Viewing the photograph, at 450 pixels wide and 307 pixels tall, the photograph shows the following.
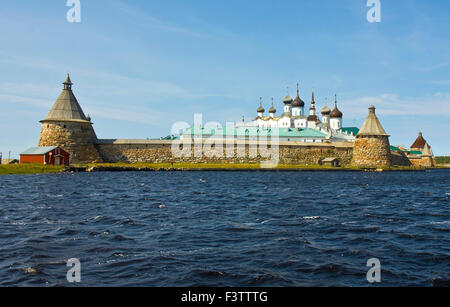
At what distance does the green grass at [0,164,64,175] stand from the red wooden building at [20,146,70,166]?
2665 mm

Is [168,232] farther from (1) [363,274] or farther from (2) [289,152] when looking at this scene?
(2) [289,152]

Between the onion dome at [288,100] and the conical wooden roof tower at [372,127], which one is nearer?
the conical wooden roof tower at [372,127]

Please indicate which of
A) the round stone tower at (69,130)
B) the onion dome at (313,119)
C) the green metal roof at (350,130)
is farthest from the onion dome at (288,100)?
the round stone tower at (69,130)

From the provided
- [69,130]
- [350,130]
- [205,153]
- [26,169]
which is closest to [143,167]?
[69,130]

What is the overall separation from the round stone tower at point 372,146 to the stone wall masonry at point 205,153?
2.86m

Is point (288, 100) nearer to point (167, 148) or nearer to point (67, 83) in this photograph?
point (167, 148)

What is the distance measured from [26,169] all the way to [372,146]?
5638cm

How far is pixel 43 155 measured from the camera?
174 ft

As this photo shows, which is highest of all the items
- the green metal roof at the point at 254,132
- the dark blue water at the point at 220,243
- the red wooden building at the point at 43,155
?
the green metal roof at the point at 254,132

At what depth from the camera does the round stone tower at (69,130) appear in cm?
6050

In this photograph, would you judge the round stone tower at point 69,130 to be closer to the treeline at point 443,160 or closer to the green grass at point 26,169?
the green grass at point 26,169

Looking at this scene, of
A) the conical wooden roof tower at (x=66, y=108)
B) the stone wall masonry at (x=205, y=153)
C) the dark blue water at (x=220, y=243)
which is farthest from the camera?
the stone wall masonry at (x=205, y=153)

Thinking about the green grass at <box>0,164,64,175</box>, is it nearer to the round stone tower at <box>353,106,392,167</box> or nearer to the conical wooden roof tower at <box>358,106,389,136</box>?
the round stone tower at <box>353,106,392,167</box>

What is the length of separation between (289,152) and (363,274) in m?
63.5
